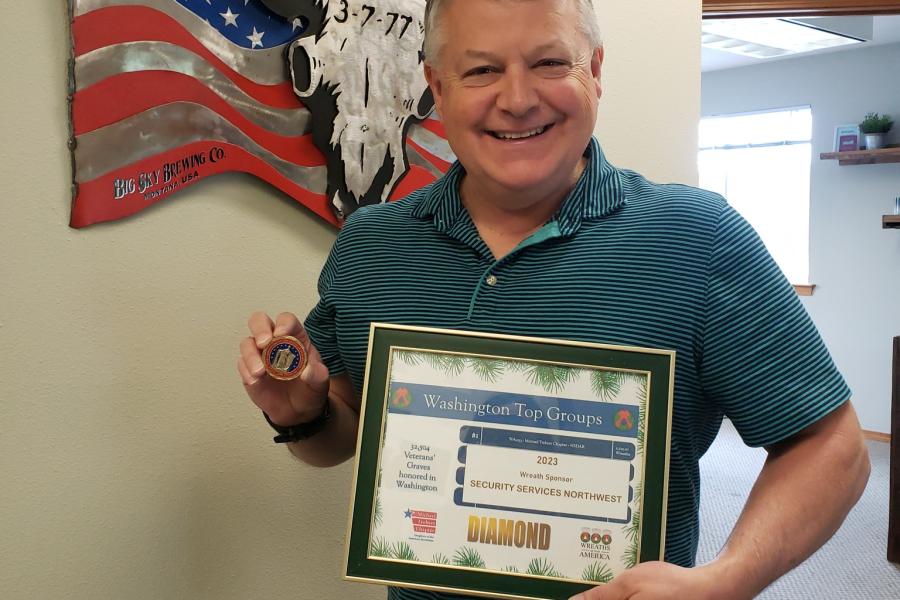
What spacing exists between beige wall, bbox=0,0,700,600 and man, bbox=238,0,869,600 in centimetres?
40

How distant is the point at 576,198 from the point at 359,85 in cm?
72

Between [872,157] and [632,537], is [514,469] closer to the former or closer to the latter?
[632,537]

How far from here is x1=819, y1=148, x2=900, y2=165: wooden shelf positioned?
19.8ft

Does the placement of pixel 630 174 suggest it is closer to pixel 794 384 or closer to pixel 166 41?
pixel 794 384

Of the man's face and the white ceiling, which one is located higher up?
the white ceiling

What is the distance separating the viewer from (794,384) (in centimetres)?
100

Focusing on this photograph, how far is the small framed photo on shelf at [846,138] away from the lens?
637 centimetres

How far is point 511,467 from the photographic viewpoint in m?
0.97

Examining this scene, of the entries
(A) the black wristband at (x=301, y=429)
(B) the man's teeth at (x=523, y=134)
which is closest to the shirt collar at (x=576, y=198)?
(B) the man's teeth at (x=523, y=134)

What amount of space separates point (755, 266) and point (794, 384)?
158 mm

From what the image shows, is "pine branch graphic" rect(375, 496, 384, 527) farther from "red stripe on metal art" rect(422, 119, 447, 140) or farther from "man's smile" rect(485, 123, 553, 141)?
"red stripe on metal art" rect(422, 119, 447, 140)

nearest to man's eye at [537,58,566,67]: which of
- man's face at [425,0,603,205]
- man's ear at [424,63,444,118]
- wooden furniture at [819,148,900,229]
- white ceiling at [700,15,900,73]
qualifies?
man's face at [425,0,603,205]

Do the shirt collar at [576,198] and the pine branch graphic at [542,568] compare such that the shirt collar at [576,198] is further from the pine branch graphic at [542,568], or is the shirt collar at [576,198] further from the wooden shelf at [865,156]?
the wooden shelf at [865,156]

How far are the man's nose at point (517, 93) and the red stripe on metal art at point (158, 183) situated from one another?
0.65m
